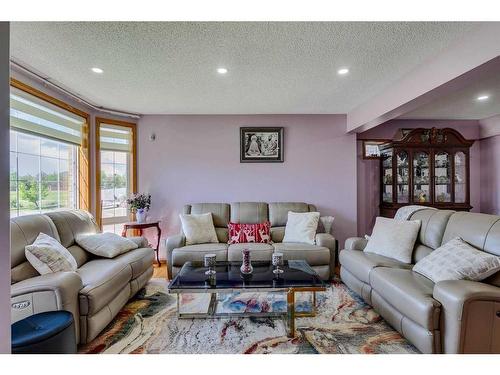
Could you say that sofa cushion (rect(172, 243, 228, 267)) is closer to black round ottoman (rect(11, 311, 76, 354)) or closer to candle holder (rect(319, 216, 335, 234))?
black round ottoman (rect(11, 311, 76, 354))

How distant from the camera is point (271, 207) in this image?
3.70 metres

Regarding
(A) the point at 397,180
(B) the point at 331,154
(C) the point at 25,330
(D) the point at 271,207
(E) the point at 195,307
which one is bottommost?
(E) the point at 195,307

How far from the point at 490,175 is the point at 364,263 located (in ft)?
11.9

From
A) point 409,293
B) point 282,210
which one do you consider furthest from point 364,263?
point 282,210

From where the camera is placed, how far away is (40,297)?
5.39 ft

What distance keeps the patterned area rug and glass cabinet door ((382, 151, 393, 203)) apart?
2.15 meters

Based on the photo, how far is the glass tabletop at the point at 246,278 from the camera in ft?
6.75

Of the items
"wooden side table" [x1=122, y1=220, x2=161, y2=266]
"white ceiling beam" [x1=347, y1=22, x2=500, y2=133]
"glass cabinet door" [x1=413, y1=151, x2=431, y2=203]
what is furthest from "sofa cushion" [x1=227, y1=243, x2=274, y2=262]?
"glass cabinet door" [x1=413, y1=151, x2=431, y2=203]

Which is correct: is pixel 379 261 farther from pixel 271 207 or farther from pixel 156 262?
pixel 156 262

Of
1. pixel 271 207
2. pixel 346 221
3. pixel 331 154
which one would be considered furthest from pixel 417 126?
pixel 271 207

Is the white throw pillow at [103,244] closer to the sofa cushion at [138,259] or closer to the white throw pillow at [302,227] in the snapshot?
the sofa cushion at [138,259]

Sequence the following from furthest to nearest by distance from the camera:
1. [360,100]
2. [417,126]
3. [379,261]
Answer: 1. [417,126]
2. [360,100]
3. [379,261]

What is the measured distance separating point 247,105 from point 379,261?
252 cm

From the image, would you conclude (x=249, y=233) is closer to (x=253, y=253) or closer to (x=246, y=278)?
→ (x=253, y=253)
